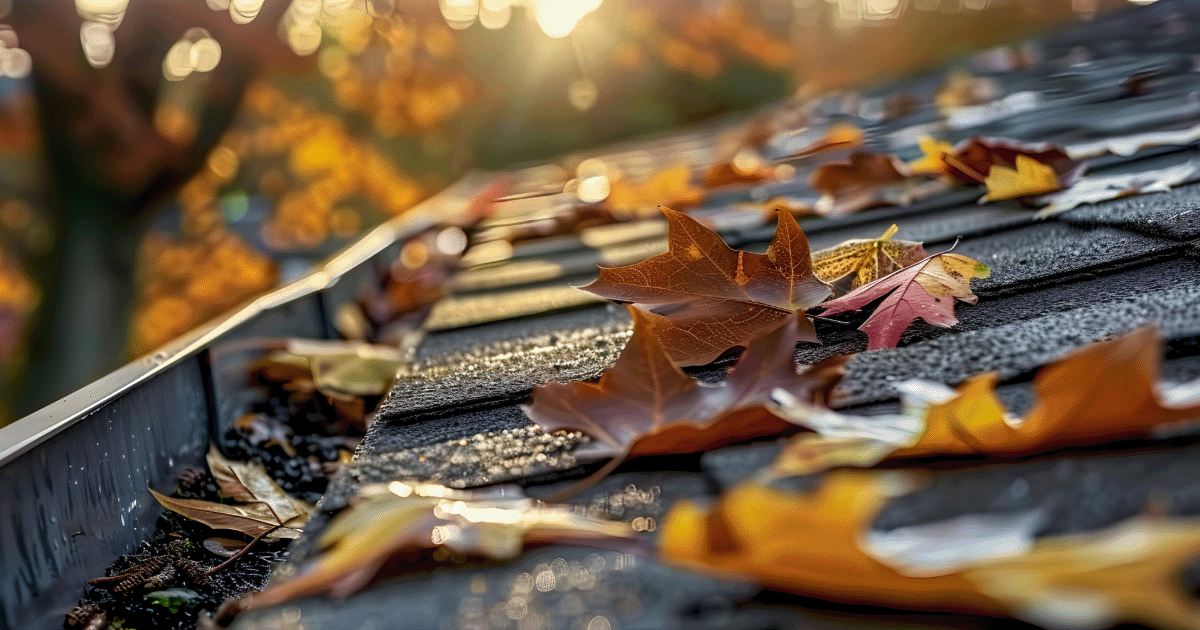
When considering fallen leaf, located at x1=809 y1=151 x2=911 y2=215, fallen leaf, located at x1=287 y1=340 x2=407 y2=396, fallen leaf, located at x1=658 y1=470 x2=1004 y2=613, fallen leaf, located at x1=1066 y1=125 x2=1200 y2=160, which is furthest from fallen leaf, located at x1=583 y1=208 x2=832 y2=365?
fallen leaf, located at x1=1066 y1=125 x2=1200 y2=160

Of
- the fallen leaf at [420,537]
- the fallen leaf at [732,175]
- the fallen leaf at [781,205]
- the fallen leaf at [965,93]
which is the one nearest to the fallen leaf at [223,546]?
the fallen leaf at [420,537]

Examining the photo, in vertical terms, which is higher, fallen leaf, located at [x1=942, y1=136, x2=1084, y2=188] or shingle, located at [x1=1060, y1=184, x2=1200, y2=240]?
fallen leaf, located at [x1=942, y1=136, x2=1084, y2=188]

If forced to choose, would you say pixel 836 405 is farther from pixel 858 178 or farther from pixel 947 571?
pixel 858 178

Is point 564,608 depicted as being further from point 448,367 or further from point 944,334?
point 448,367

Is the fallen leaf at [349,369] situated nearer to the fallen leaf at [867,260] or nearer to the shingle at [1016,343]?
the fallen leaf at [867,260]

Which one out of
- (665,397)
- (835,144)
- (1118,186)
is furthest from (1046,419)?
(835,144)

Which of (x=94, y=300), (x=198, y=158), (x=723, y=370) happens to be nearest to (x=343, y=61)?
(x=198, y=158)

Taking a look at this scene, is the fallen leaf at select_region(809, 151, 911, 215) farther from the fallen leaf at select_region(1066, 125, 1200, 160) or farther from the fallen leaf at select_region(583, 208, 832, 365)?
the fallen leaf at select_region(583, 208, 832, 365)
